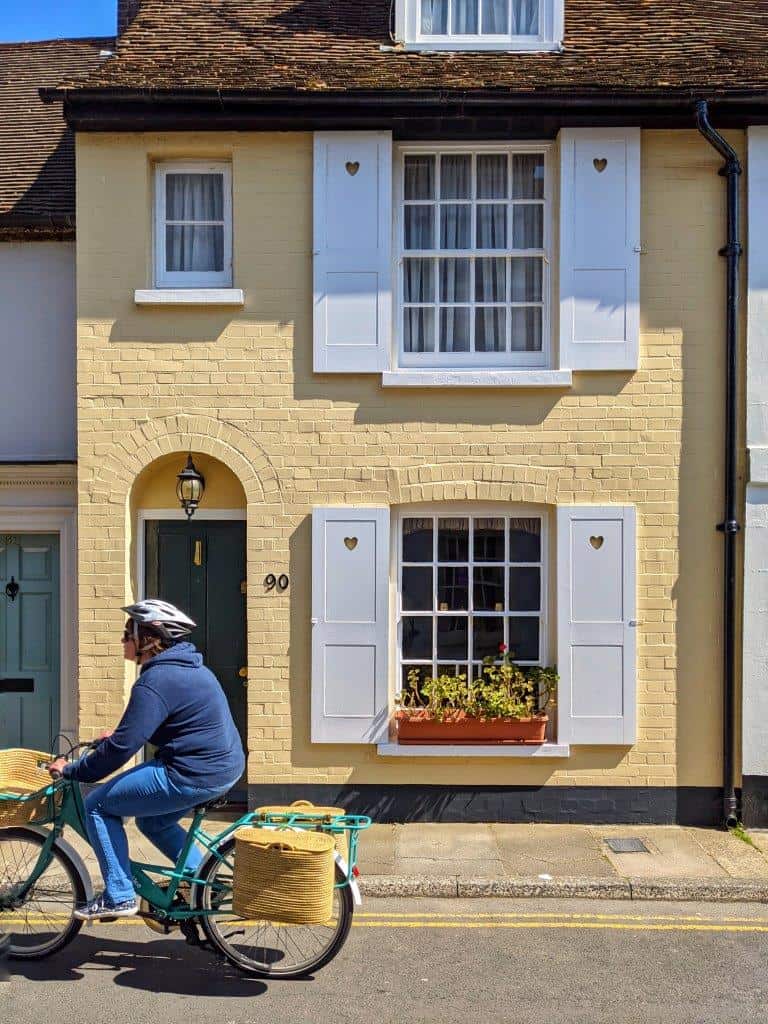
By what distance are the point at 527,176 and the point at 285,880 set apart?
20.0ft

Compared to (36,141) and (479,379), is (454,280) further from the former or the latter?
(36,141)

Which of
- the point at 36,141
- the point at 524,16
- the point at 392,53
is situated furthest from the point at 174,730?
the point at 36,141

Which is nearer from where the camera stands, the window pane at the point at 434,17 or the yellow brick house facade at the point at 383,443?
the yellow brick house facade at the point at 383,443

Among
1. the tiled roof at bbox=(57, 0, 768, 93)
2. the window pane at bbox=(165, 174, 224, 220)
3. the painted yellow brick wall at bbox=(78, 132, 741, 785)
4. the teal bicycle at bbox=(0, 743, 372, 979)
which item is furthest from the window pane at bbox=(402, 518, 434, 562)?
the tiled roof at bbox=(57, 0, 768, 93)

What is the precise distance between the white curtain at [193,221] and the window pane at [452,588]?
3.17m

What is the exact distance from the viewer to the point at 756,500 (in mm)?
8094

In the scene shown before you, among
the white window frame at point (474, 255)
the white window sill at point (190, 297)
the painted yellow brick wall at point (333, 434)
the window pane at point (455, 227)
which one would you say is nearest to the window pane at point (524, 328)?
the white window frame at point (474, 255)

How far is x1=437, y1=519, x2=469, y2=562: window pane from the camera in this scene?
8.46 meters

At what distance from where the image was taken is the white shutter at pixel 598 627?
8.14 meters

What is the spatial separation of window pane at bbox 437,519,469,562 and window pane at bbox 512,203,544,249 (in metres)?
2.38

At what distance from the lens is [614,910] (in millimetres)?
6453

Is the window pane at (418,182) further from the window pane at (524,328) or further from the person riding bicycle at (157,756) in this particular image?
the person riding bicycle at (157,756)

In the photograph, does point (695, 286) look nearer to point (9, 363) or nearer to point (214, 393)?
point (214, 393)

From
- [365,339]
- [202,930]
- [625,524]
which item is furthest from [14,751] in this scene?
[625,524]
